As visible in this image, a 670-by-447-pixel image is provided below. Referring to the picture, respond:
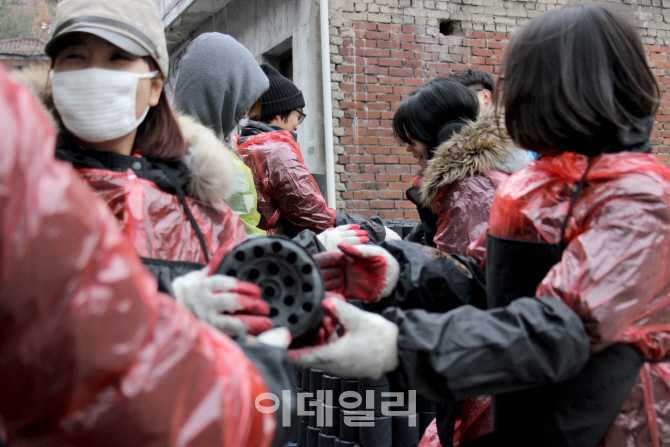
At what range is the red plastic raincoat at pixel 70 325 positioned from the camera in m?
0.57

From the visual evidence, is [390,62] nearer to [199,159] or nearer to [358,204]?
[358,204]

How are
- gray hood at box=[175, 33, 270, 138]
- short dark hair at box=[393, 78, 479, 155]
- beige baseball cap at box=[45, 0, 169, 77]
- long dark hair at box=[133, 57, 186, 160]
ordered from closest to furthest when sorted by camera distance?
beige baseball cap at box=[45, 0, 169, 77]
long dark hair at box=[133, 57, 186, 160]
gray hood at box=[175, 33, 270, 138]
short dark hair at box=[393, 78, 479, 155]

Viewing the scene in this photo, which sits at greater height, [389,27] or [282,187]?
[389,27]

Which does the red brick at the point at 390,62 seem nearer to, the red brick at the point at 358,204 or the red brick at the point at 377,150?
the red brick at the point at 377,150

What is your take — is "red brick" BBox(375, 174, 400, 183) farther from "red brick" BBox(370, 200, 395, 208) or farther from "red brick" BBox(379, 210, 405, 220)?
"red brick" BBox(379, 210, 405, 220)

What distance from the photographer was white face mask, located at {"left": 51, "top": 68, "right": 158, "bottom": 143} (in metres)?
1.54

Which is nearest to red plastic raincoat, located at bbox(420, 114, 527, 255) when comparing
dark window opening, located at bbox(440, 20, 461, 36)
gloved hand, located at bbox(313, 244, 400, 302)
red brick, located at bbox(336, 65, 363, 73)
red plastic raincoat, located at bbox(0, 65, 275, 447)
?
gloved hand, located at bbox(313, 244, 400, 302)

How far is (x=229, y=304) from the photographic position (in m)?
1.20

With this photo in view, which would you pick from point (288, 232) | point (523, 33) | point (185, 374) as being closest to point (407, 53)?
point (288, 232)

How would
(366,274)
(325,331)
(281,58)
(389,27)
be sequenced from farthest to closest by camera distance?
1. (281,58)
2. (389,27)
3. (366,274)
4. (325,331)

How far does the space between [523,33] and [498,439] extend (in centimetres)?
108

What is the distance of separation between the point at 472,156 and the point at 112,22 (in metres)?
1.72

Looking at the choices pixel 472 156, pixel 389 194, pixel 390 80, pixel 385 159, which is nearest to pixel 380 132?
pixel 385 159

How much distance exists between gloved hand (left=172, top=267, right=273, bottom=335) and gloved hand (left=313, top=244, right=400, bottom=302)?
561 millimetres
